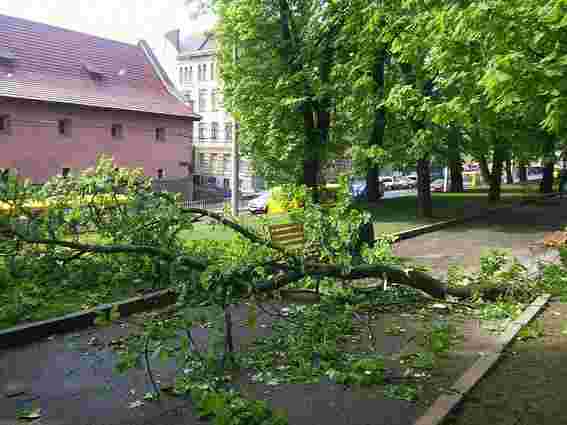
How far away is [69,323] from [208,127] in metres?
63.1

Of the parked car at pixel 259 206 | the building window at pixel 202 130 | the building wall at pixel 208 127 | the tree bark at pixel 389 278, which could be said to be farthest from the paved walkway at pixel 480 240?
the building window at pixel 202 130

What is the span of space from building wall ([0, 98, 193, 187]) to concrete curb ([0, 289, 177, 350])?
92.3 ft

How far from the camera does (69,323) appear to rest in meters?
7.33

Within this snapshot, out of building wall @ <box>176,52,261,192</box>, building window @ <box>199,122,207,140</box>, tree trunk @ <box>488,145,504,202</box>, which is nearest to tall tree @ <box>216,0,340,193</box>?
tree trunk @ <box>488,145,504,202</box>

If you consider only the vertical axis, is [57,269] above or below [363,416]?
above

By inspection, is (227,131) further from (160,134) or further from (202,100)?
(160,134)

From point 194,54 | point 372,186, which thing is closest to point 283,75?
point 372,186

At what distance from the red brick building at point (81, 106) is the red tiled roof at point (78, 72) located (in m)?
0.06

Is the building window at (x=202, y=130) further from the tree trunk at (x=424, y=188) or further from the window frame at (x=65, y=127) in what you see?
the tree trunk at (x=424, y=188)

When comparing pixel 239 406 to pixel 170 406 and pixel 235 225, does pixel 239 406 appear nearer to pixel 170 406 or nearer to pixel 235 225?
pixel 170 406

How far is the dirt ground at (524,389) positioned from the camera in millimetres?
4543

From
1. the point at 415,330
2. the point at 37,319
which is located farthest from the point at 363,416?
the point at 37,319

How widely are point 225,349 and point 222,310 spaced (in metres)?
0.74

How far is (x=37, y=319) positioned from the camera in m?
7.39
